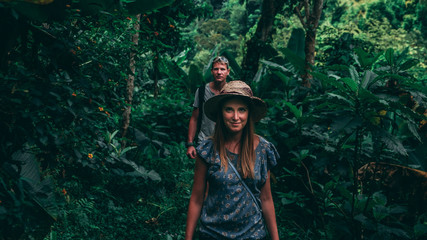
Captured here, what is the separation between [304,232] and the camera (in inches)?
174

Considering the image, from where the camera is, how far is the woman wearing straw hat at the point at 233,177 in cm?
188

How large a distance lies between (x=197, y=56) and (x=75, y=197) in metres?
27.0

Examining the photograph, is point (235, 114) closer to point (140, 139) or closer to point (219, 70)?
point (219, 70)

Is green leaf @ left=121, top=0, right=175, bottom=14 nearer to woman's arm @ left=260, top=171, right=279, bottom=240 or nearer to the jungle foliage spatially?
the jungle foliage

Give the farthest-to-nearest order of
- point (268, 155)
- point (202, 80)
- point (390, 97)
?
point (202, 80) → point (390, 97) → point (268, 155)

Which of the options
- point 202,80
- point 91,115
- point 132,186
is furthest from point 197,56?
point 91,115

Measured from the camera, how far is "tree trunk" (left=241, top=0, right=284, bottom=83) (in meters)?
6.89

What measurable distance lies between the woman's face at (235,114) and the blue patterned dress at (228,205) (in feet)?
0.50

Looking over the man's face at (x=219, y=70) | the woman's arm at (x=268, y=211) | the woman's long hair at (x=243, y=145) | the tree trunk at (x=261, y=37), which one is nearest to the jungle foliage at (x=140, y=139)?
the tree trunk at (x=261, y=37)

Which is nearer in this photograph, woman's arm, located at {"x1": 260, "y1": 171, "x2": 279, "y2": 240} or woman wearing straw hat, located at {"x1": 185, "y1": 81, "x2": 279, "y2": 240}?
woman wearing straw hat, located at {"x1": 185, "y1": 81, "x2": 279, "y2": 240}

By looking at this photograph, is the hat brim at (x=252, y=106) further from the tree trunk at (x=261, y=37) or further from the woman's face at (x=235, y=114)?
the tree trunk at (x=261, y=37)

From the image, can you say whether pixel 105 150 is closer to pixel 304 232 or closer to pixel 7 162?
pixel 7 162

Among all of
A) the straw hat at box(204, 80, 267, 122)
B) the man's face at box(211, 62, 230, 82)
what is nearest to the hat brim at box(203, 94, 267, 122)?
the straw hat at box(204, 80, 267, 122)

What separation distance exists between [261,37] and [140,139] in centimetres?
353
